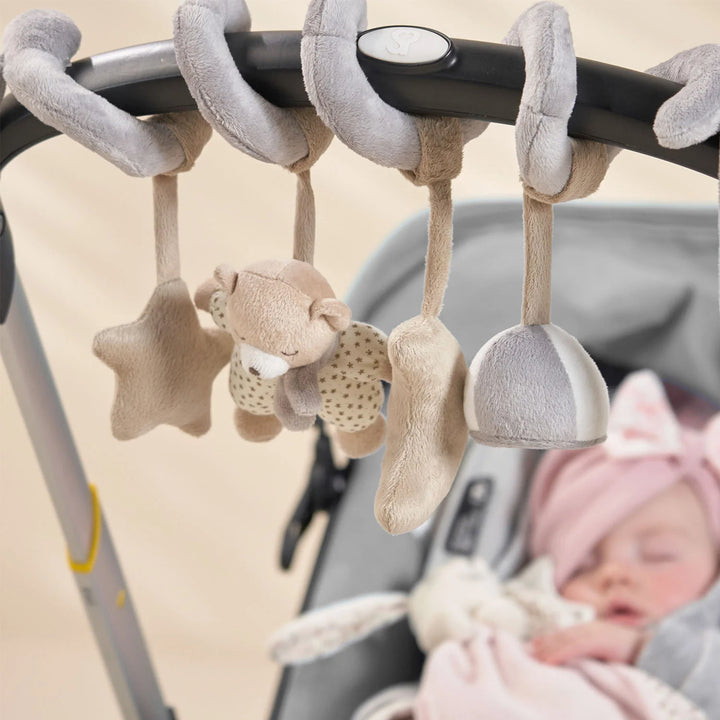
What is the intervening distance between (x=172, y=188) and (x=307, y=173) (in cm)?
7

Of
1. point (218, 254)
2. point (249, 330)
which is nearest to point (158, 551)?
point (218, 254)

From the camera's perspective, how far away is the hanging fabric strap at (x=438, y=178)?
34 centimetres

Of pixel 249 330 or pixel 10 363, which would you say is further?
pixel 10 363

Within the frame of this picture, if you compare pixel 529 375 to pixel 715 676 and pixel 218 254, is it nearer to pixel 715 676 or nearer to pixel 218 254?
pixel 715 676

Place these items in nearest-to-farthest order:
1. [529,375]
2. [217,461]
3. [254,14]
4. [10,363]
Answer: [529,375], [10,363], [254,14], [217,461]

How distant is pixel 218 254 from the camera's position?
4.17ft

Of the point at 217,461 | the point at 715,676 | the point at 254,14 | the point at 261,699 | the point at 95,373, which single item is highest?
the point at 254,14

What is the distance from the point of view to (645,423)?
958mm

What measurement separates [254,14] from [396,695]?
2.58 ft

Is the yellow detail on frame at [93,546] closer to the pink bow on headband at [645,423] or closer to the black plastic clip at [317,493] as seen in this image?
the black plastic clip at [317,493]

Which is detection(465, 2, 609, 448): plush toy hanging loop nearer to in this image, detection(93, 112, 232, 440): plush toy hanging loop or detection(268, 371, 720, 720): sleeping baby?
detection(93, 112, 232, 440): plush toy hanging loop

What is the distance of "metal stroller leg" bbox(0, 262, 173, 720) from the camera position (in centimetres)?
54

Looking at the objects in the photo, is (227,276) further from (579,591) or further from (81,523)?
(579,591)

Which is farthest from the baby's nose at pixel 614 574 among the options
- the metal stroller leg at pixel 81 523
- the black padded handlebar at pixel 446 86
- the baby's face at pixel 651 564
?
the black padded handlebar at pixel 446 86
